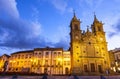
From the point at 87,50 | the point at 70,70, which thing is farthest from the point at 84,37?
the point at 70,70

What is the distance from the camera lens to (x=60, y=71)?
56.2 m

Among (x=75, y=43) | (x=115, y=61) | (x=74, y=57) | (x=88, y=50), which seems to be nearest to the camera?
(x=74, y=57)

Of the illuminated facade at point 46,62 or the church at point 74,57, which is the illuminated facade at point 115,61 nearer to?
the church at point 74,57

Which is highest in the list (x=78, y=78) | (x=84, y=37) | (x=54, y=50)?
(x=84, y=37)

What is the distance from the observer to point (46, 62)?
5725 centimetres

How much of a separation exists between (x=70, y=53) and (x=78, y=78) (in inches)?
1007

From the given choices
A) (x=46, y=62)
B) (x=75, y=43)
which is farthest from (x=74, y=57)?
(x=46, y=62)

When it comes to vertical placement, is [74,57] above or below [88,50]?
below

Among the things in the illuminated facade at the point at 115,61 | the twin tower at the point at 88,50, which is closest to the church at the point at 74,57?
the twin tower at the point at 88,50

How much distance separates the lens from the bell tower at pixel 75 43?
178 feet

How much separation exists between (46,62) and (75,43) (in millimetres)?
13389

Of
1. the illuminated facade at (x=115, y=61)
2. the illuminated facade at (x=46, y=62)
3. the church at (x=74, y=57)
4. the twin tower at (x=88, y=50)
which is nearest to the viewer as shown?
the twin tower at (x=88, y=50)

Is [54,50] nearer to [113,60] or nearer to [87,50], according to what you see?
[87,50]

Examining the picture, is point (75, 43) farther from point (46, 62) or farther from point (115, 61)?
point (115, 61)
